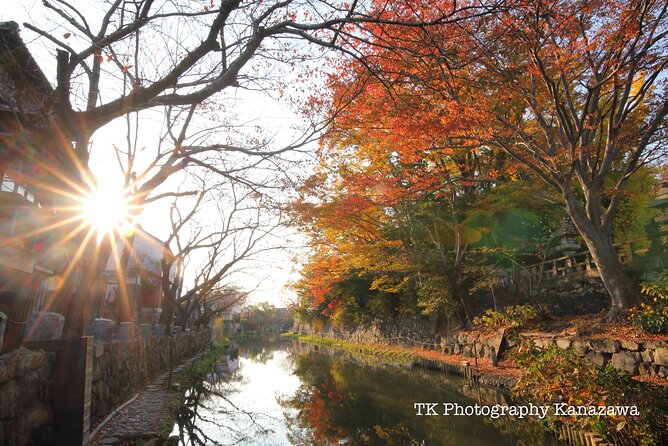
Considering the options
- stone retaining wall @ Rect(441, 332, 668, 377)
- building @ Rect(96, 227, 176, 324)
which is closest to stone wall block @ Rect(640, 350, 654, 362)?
stone retaining wall @ Rect(441, 332, 668, 377)

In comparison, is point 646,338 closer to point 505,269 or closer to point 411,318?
point 505,269

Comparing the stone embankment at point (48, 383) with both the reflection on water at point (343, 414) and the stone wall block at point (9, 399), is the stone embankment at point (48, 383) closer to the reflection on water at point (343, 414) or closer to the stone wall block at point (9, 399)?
the stone wall block at point (9, 399)

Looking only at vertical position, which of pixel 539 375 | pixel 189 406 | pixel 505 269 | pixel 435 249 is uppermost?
pixel 435 249

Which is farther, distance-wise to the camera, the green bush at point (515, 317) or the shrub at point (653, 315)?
the green bush at point (515, 317)

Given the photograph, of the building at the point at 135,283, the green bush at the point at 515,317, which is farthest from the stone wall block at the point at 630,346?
the building at the point at 135,283

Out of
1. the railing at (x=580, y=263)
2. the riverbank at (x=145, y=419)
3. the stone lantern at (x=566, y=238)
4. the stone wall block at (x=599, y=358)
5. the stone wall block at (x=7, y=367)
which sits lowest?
the riverbank at (x=145, y=419)

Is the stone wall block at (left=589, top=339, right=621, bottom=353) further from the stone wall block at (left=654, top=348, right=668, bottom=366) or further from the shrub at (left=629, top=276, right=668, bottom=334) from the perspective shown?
the stone wall block at (left=654, top=348, right=668, bottom=366)

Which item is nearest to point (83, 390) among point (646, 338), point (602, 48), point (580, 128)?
point (646, 338)

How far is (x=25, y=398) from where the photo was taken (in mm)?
4977

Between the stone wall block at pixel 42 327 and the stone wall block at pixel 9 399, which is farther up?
the stone wall block at pixel 42 327

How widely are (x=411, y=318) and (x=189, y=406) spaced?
14.2 m

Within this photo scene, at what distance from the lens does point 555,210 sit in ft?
55.1

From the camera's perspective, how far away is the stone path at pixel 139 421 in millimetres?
6420

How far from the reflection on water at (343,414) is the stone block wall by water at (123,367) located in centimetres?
158
